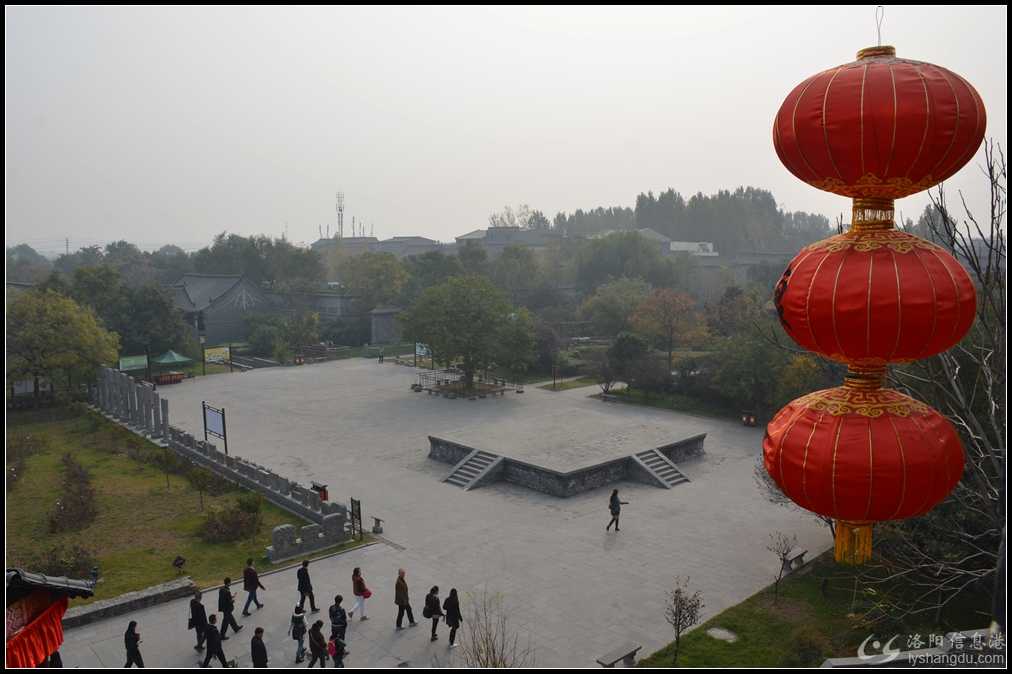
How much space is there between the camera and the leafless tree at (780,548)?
13.0m

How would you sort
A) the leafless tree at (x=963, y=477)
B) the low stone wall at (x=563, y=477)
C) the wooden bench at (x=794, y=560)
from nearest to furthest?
the leafless tree at (x=963, y=477) → the wooden bench at (x=794, y=560) → the low stone wall at (x=563, y=477)

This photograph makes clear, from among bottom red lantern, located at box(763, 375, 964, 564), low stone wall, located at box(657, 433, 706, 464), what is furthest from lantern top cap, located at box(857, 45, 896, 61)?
low stone wall, located at box(657, 433, 706, 464)

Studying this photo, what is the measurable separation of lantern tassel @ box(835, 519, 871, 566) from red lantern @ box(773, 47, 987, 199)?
254 centimetres

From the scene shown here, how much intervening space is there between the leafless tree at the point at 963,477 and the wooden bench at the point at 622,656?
338 centimetres

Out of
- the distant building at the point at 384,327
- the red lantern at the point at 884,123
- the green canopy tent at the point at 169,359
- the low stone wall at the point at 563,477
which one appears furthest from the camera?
the distant building at the point at 384,327

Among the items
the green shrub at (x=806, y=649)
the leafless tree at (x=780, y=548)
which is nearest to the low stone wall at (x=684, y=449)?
the leafless tree at (x=780, y=548)

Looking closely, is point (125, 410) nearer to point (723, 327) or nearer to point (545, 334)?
point (545, 334)

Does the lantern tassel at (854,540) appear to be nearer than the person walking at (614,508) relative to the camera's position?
Yes

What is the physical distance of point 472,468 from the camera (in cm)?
1991

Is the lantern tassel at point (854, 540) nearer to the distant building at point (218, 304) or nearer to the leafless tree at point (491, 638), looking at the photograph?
the leafless tree at point (491, 638)

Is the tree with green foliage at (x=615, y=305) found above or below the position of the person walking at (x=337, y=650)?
above

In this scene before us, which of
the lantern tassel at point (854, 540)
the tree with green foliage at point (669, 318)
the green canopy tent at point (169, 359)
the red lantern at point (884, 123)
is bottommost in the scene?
the green canopy tent at point (169, 359)

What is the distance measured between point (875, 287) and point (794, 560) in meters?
10.5

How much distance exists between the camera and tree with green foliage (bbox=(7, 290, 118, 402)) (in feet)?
89.9
